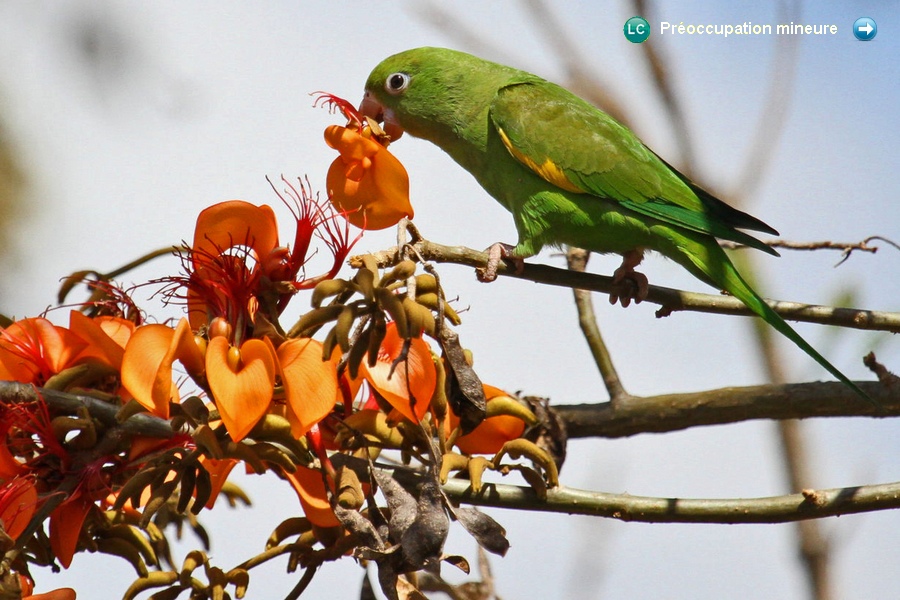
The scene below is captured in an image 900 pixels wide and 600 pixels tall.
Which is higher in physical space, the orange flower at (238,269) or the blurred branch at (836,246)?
the blurred branch at (836,246)

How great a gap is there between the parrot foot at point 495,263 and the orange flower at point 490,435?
0.39 m

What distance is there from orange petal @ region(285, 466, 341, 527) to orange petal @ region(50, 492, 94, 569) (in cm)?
39

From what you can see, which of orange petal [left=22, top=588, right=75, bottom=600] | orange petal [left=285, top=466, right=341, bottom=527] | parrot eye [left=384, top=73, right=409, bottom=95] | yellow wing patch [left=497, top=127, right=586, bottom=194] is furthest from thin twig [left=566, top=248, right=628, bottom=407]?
orange petal [left=22, top=588, right=75, bottom=600]

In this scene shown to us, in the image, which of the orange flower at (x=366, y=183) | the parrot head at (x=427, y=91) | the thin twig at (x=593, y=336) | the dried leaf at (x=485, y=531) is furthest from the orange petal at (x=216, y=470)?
the parrot head at (x=427, y=91)

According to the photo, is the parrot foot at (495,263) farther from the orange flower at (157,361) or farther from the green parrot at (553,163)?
the orange flower at (157,361)

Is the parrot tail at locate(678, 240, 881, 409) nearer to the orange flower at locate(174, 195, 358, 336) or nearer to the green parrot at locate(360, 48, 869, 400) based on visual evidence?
the green parrot at locate(360, 48, 869, 400)

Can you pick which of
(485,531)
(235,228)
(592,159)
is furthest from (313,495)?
(592,159)

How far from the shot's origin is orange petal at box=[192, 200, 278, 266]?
1905 millimetres

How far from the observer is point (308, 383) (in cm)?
158

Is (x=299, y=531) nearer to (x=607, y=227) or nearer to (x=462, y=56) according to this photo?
(x=607, y=227)

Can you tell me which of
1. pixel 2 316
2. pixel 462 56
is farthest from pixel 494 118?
pixel 2 316

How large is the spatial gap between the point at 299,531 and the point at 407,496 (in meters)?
0.34

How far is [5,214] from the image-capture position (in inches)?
167

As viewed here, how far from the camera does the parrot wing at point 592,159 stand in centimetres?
344
